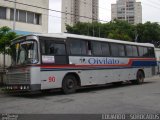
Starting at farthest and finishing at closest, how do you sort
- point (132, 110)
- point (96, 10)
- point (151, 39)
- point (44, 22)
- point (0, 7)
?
point (151, 39) < point (96, 10) < point (44, 22) < point (0, 7) < point (132, 110)

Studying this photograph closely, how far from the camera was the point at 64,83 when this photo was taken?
15812mm

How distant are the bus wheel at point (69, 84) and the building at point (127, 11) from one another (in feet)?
109

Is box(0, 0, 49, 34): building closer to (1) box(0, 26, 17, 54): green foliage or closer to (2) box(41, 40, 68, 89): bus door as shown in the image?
(1) box(0, 26, 17, 54): green foliage

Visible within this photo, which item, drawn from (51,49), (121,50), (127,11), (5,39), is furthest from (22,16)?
(127,11)

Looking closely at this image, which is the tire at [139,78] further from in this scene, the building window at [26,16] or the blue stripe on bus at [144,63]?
the building window at [26,16]

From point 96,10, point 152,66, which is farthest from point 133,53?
point 96,10

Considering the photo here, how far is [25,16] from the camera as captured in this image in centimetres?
3206

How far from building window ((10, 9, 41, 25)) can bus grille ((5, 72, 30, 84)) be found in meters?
16.4

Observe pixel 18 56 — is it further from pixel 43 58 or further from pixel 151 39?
pixel 151 39

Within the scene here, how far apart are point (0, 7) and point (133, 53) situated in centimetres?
1455

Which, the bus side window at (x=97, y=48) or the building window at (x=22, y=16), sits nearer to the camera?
the bus side window at (x=97, y=48)

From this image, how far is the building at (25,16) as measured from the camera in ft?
97.3

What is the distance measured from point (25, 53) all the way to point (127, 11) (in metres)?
40.7

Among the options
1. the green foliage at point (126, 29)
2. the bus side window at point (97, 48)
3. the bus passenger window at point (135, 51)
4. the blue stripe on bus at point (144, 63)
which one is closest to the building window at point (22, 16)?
the bus passenger window at point (135, 51)
